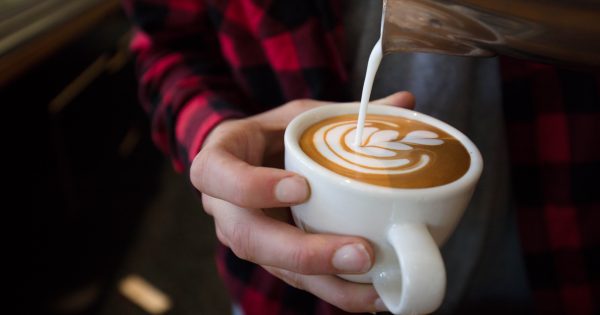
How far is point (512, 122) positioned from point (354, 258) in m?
0.43

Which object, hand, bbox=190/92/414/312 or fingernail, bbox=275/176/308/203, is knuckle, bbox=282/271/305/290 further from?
fingernail, bbox=275/176/308/203

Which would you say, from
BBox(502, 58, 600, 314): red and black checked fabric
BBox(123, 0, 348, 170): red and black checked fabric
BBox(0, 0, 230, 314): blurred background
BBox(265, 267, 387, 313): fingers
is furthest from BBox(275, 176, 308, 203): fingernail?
BBox(0, 0, 230, 314): blurred background

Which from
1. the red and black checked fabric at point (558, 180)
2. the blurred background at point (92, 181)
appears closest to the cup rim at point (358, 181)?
the red and black checked fabric at point (558, 180)

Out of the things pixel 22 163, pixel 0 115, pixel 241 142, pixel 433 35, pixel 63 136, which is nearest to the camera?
pixel 433 35

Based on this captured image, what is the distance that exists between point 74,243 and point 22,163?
16.6 inches

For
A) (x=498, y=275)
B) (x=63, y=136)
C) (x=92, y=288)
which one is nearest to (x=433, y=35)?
(x=498, y=275)

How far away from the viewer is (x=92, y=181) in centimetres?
143

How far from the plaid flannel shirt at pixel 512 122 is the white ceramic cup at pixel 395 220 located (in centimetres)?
28

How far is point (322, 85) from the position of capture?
25.7 inches

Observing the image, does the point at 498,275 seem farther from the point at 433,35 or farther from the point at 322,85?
the point at 433,35

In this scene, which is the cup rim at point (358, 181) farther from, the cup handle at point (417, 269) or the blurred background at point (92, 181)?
the blurred background at point (92, 181)

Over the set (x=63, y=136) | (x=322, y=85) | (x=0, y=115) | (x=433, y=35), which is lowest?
(x=63, y=136)

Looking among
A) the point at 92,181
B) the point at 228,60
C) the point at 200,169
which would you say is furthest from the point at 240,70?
the point at 92,181

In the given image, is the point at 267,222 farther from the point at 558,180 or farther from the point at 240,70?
the point at 558,180
